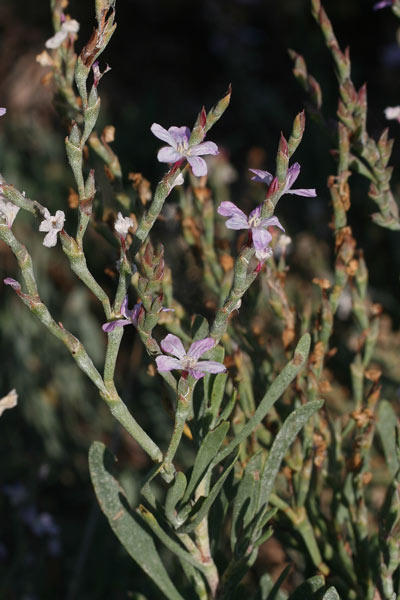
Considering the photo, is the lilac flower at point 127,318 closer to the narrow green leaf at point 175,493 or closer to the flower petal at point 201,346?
the flower petal at point 201,346

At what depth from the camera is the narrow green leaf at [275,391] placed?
0.92 meters

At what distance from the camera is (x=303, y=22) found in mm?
3566

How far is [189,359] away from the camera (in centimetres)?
83

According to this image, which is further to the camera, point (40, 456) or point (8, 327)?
point (8, 327)

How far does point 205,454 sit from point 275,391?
0.13 meters

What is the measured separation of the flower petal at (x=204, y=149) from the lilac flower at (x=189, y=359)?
0.71 feet

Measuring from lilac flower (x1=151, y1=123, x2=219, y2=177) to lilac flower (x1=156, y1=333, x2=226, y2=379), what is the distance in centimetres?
19

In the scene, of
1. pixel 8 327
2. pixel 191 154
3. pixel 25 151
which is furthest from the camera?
pixel 25 151

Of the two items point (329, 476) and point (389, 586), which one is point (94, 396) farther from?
point (389, 586)

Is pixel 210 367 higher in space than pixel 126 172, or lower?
lower

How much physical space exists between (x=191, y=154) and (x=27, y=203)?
0.69ft

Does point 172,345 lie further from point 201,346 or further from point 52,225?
point 52,225

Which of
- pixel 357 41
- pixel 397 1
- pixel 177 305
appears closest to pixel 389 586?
pixel 177 305

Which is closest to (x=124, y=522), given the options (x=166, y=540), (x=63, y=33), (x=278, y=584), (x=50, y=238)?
(x=166, y=540)
